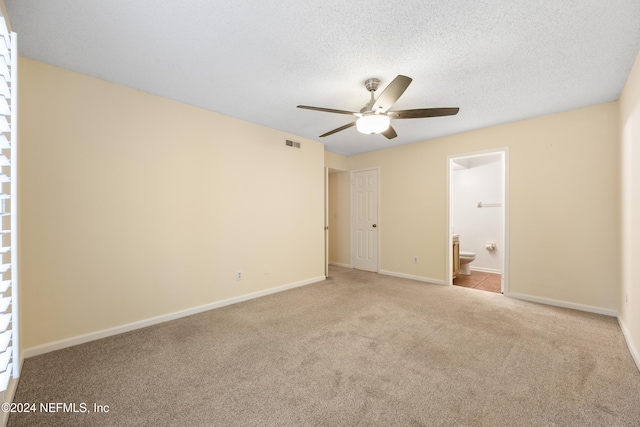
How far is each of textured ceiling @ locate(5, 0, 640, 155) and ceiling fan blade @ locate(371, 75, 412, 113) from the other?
1.06 ft

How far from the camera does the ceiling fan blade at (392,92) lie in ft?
6.51

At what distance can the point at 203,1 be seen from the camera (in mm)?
1677

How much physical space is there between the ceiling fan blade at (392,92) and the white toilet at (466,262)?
412 cm

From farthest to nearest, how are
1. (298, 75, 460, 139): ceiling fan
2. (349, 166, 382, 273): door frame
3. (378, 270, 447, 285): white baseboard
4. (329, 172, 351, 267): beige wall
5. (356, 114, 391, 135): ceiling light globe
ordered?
(329, 172, 351, 267): beige wall
(349, 166, 382, 273): door frame
(378, 270, 447, 285): white baseboard
(356, 114, 391, 135): ceiling light globe
(298, 75, 460, 139): ceiling fan

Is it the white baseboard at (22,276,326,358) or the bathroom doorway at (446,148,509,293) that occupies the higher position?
the bathroom doorway at (446,148,509,293)

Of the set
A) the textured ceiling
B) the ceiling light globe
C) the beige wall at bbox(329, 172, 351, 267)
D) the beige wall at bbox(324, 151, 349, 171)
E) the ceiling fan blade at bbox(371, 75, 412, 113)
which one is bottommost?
the beige wall at bbox(329, 172, 351, 267)

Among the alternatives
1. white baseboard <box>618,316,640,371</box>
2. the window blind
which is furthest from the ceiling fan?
white baseboard <box>618,316,640,371</box>

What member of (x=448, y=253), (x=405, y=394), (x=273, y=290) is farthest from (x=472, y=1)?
(x=273, y=290)

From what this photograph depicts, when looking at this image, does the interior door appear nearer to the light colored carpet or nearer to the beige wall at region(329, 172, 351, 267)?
the beige wall at region(329, 172, 351, 267)

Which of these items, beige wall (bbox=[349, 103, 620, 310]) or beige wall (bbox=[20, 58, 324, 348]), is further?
beige wall (bbox=[349, 103, 620, 310])

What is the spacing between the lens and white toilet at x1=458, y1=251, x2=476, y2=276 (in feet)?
17.3

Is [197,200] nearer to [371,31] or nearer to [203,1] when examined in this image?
[203,1]

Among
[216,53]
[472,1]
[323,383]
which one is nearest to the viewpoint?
[472,1]

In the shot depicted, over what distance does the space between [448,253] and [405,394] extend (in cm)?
314
